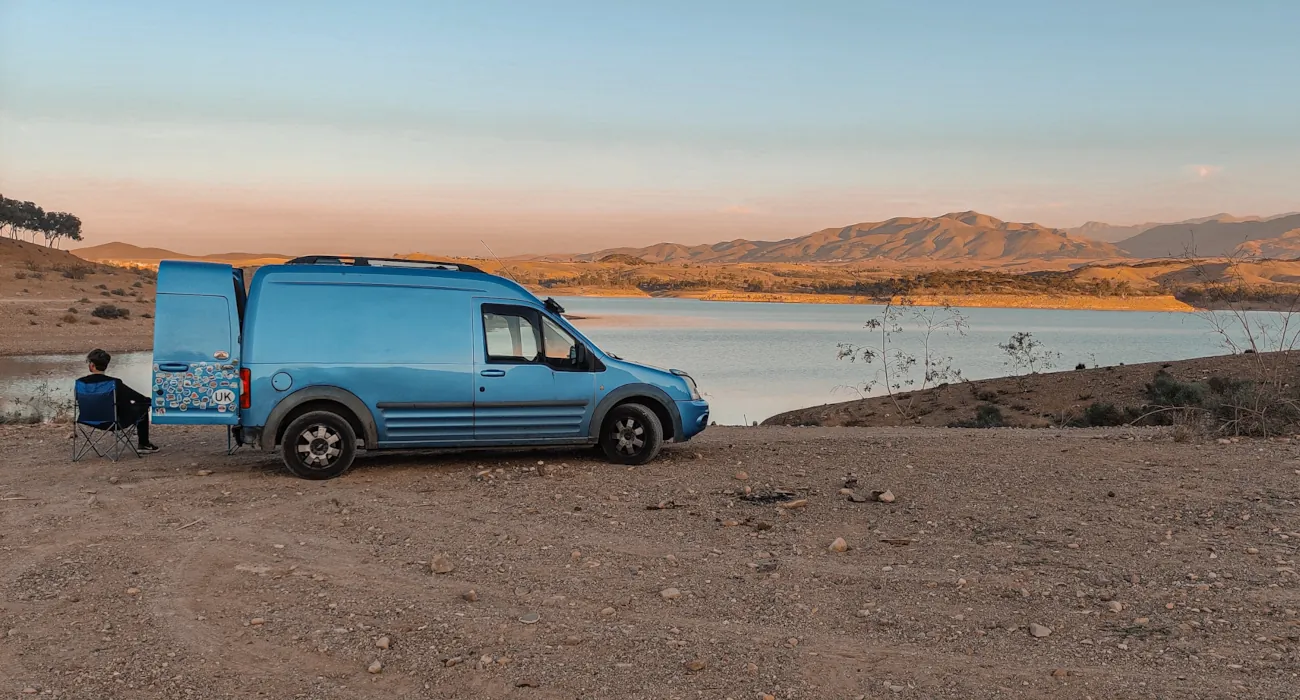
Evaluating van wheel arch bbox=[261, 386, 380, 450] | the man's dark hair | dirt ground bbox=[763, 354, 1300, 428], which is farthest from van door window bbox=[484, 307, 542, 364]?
dirt ground bbox=[763, 354, 1300, 428]

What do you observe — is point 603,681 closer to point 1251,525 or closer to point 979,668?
point 979,668

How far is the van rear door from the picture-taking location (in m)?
8.98

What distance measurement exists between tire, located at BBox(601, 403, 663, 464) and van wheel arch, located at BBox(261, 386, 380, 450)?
235cm

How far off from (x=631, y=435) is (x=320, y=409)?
123 inches

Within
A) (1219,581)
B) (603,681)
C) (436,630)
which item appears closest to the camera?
(603,681)

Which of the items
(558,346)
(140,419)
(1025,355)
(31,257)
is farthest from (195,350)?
(31,257)

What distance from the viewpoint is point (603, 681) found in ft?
14.8

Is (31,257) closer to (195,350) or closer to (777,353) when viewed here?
(777,353)

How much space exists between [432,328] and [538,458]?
1.89 m

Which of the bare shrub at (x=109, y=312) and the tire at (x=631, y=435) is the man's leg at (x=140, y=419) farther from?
the bare shrub at (x=109, y=312)

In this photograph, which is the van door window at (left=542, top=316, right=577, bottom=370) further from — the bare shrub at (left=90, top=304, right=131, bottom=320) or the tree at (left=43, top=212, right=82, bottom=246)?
the tree at (left=43, top=212, right=82, bottom=246)

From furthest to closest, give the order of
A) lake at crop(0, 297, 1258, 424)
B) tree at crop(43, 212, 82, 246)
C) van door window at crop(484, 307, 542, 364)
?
1. tree at crop(43, 212, 82, 246)
2. lake at crop(0, 297, 1258, 424)
3. van door window at crop(484, 307, 542, 364)

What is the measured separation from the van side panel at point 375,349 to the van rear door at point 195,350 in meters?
0.19

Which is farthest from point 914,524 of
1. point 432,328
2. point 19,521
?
point 19,521
